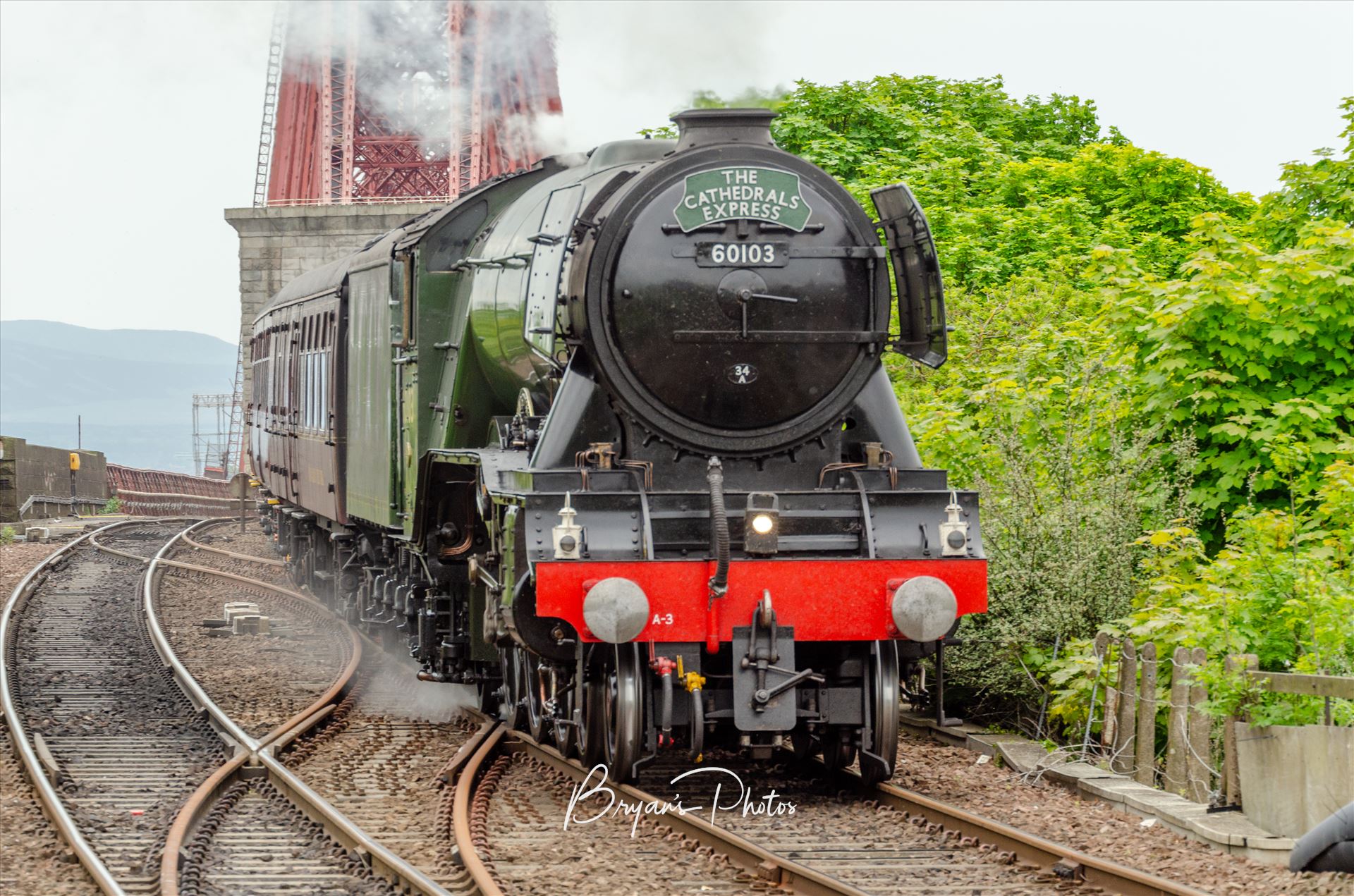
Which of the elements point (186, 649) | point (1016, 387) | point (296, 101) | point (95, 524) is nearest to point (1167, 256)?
point (1016, 387)

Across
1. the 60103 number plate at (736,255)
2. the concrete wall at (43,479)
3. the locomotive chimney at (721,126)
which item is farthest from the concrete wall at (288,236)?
the 60103 number plate at (736,255)

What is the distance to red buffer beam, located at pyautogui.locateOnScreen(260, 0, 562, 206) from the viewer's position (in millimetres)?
47406

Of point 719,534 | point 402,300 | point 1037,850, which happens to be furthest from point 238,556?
point 1037,850

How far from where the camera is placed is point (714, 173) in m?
7.39

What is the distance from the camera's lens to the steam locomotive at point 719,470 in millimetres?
7047

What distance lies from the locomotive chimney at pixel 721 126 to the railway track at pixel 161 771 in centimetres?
352

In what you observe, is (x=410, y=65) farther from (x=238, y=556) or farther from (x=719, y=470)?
(x=719, y=470)

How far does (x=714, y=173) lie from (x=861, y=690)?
2489mm

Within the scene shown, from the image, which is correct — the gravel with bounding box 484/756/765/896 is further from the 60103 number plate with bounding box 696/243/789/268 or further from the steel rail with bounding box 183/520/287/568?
the steel rail with bounding box 183/520/287/568

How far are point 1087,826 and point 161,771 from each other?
4.80 m

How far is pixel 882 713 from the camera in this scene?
7.35 m

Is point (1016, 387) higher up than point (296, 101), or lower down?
lower down

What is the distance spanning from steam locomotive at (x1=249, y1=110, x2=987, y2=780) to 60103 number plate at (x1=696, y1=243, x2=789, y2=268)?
0.04ft

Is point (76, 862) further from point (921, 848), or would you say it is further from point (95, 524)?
point (95, 524)
